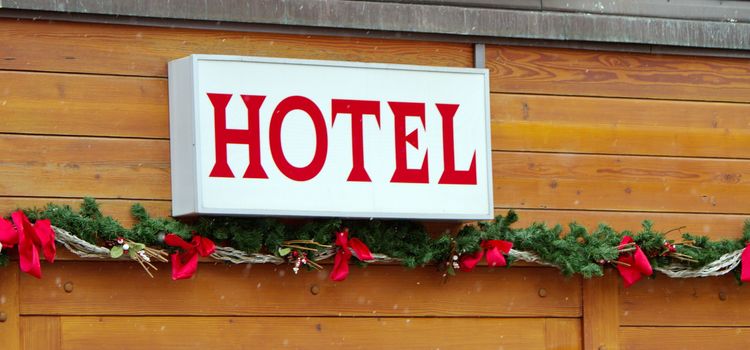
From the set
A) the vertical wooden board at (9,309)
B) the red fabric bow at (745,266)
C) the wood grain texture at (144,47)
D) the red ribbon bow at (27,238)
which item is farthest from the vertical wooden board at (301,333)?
the wood grain texture at (144,47)

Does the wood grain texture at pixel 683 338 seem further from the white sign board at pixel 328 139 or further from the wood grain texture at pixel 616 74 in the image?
the wood grain texture at pixel 616 74

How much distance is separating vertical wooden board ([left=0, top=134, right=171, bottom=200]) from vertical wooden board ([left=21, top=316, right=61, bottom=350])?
457 mm

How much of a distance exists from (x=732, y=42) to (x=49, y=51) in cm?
287

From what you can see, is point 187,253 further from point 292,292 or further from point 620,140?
point 620,140

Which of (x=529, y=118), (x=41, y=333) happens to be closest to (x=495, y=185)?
(x=529, y=118)

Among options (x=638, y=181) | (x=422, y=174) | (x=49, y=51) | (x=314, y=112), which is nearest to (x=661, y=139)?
(x=638, y=181)

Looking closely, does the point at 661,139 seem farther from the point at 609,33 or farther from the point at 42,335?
the point at 42,335

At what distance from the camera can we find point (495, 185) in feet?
20.1

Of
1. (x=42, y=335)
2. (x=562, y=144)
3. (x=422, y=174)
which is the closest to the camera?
(x=42, y=335)

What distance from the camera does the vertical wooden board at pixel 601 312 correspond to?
6176 mm

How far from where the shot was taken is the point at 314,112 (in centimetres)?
577

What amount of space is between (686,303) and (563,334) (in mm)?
575

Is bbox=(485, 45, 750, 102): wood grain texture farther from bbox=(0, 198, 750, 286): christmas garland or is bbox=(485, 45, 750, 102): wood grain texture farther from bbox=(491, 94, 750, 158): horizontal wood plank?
bbox=(0, 198, 750, 286): christmas garland

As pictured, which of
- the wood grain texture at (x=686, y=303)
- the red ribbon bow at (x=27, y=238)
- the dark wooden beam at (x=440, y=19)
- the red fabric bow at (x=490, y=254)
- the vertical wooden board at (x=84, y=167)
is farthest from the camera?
the wood grain texture at (x=686, y=303)
